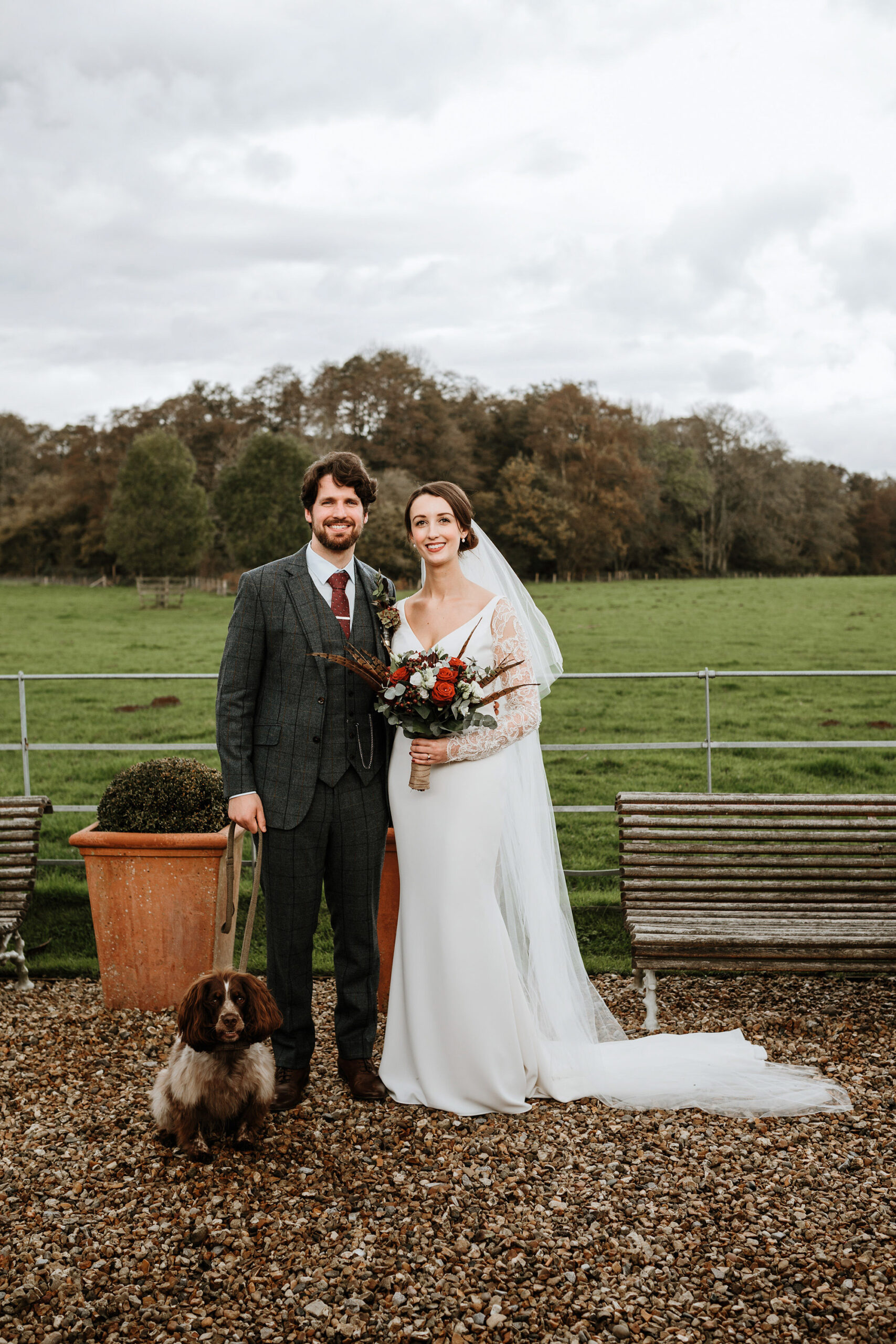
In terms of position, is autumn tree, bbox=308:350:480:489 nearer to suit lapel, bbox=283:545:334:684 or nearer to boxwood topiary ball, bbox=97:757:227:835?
boxwood topiary ball, bbox=97:757:227:835

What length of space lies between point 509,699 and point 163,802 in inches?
74.2

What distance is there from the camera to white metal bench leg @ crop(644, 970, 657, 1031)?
168 inches

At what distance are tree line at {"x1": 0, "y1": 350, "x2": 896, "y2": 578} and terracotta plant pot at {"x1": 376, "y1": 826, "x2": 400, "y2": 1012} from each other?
78.9 feet

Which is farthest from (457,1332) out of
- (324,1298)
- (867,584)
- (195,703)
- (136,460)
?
(136,460)

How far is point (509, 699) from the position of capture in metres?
3.76

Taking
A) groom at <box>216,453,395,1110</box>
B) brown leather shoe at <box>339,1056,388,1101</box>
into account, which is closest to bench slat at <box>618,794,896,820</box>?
groom at <box>216,453,395,1110</box>

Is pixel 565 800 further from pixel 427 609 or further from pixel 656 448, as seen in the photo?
pixel 656 448

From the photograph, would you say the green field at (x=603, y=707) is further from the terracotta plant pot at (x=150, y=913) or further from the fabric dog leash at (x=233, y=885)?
the fabric dog leash at (x=233, y=885)

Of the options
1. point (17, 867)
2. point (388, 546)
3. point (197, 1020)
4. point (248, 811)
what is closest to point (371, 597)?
point (248, 811)

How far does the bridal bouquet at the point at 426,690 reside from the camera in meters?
3.39

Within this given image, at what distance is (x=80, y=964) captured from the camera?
512 centimetres

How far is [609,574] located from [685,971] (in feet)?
129

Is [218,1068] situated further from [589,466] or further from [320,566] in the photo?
[589,466]

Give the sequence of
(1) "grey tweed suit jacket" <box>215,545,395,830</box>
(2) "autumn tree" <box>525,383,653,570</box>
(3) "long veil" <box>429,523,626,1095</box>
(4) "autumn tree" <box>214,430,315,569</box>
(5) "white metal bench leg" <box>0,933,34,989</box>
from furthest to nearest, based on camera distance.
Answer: (2) "autumn tree" <box>525,383,653,570</box>
(4) "autumn tree" <box>214,430,315,569</box>
(5) "white metal bench leg" <box>0,933,34,989</box>
(3) "long veil" <box>429,523,626,1095</box>
(1) "grey tweed suit jacket" <box>215,545,395,830</box>
